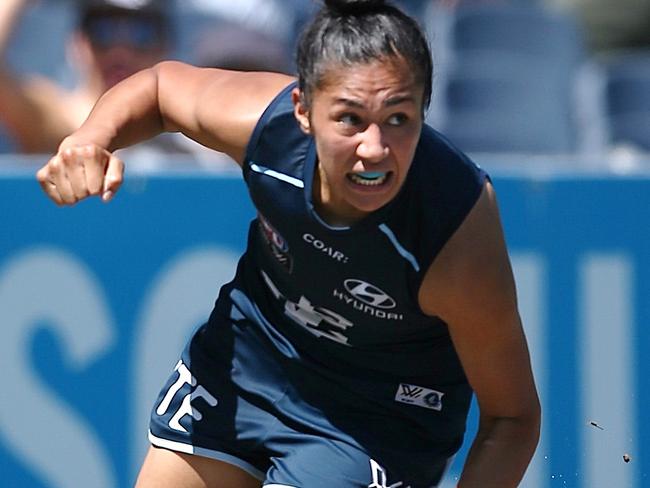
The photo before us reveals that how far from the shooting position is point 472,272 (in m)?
2.54

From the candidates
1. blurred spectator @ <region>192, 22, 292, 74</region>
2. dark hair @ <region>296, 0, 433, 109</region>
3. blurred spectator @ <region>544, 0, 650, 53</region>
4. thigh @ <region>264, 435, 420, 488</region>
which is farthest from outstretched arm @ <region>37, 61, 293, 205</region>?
blurred spectator @ <region>544, 0, 650, 53</region>

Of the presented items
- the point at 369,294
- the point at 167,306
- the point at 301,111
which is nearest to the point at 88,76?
the point at 167,306

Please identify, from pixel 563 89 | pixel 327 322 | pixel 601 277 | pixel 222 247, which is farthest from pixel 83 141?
pixel 563 89

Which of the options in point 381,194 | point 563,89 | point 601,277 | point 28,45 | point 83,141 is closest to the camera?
point 381,194

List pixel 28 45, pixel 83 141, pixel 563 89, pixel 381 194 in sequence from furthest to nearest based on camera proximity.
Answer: pixel 563 89
pixel 28 45
pixel 83 141
pixel 381 194

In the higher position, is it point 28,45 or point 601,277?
point 28,45

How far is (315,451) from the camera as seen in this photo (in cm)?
283

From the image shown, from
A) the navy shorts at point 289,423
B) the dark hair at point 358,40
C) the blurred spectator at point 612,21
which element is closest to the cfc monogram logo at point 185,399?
the navy shorts at point 289,423

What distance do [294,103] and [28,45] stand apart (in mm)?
3704

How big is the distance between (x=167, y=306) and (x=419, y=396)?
5.57ft

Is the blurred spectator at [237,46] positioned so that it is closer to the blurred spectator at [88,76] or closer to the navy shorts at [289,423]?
the blurred spectator at [88,76]

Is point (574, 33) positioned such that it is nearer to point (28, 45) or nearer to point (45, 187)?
point (28, 45)

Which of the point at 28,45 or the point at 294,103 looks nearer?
the point at 294,103

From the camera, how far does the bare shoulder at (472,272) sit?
2.54 m
